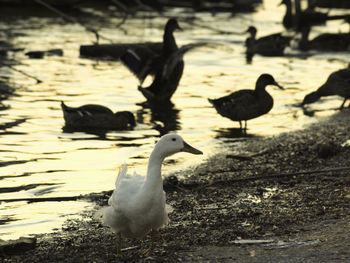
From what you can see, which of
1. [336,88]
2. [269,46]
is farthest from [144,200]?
[269,46]

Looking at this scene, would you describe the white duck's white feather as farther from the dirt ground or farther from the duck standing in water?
the duck standing in water

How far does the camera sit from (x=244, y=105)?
12.3 m

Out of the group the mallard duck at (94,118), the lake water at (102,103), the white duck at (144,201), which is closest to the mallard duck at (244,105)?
the lake water at (102,103)

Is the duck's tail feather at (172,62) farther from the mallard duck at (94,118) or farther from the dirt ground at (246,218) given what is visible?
the dirt ground at (246,218)

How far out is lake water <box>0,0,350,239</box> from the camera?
28.7 feet

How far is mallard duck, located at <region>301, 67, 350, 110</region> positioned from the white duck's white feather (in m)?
8.33

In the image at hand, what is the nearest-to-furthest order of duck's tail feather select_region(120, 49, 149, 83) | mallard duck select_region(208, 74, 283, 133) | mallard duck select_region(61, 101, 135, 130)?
mallard duck select_region(61, 101, 135, 130) < mallard duck select_region(208, 74, 283, 133) < duck's tail feather select_region(120, 49, 149, 83)

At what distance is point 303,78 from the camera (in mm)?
17281

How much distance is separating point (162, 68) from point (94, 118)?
2962 millimetres

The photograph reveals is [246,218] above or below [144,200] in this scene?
below

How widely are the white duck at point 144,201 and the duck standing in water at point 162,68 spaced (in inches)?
321

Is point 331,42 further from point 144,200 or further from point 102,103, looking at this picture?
point 144,200

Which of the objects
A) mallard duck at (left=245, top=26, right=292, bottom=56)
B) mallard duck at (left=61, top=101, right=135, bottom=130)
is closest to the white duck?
mallard duck at (left=61, top=101, right=135, bottom=130)

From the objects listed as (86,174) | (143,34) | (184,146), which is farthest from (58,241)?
(143,34)
